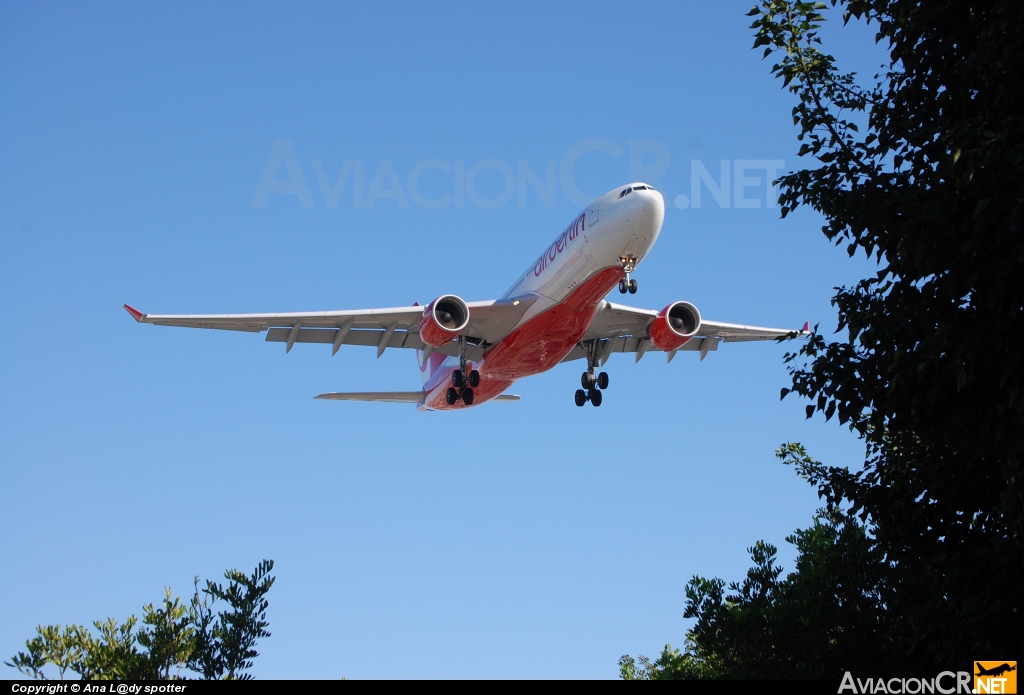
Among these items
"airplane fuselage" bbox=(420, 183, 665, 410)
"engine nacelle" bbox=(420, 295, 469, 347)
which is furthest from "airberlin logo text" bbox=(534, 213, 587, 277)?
"engine nacelle" bbox=(420, 295, 469, 347)

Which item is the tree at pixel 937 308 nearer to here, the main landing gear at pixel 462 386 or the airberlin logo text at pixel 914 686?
the airberlin logo text at pixel 914 686

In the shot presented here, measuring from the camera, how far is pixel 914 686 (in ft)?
42.3

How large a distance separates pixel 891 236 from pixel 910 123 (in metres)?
2.63

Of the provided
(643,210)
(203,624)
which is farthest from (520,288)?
(203,624)

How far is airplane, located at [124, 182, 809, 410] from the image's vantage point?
23.7 m

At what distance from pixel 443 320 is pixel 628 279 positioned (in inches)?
211

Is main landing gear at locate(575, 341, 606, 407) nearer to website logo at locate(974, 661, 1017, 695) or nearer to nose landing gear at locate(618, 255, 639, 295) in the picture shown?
nose landing gear at locate(618, 255, 639, 295)

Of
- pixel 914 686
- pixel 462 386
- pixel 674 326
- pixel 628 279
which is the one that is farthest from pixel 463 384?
pixel 914 686

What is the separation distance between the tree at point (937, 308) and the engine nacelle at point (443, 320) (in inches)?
439

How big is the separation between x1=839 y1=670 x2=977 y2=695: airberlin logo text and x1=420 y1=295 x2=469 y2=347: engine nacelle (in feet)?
48.5

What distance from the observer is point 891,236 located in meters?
12.4

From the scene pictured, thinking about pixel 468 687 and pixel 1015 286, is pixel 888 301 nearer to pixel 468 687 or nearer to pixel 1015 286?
pixel 1015 286

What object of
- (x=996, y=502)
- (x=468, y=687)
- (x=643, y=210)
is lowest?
(x=468, y=687)

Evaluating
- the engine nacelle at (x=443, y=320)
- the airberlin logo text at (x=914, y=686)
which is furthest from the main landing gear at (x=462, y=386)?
the airberlin logo text at (x=914, y=686)
